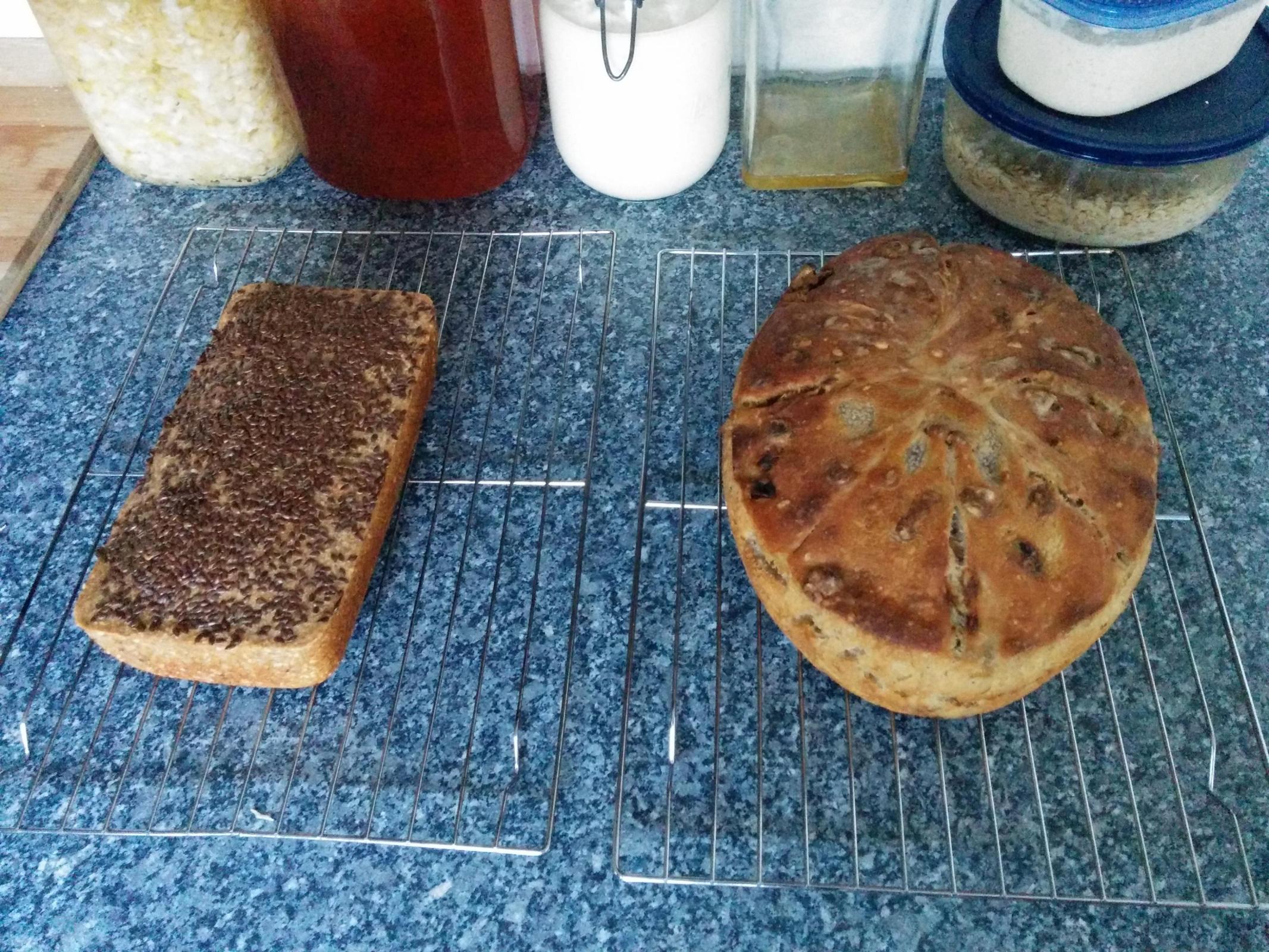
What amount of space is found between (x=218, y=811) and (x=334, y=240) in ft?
2.46

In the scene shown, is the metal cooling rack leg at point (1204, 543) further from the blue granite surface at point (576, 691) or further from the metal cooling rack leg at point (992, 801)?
the metal cooling rack leg at point (992, 801)

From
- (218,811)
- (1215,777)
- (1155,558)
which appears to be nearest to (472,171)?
(218,811)

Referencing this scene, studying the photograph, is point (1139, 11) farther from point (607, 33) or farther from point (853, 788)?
point (853, 788)

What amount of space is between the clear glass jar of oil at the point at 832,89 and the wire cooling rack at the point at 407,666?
1.00 ft

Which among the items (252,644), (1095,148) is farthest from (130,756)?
(1095,148)

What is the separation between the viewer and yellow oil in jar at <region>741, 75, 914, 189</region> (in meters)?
1.27

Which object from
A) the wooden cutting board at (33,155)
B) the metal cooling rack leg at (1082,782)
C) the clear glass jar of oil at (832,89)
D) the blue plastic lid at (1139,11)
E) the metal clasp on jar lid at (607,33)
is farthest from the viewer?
the wooden cutting board at (33,155)

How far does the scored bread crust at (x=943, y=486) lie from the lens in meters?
0.77

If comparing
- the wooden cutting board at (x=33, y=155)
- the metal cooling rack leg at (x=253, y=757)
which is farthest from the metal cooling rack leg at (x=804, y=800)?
the wooden cutting board at (x=33, y=155)

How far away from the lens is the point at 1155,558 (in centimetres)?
97

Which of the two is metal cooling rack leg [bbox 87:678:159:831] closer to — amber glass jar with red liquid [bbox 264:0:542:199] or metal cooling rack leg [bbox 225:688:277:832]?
metal cooling rack leg [bbox 225:688:277:832]

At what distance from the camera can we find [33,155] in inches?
54.6

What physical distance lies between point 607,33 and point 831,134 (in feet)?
1.19

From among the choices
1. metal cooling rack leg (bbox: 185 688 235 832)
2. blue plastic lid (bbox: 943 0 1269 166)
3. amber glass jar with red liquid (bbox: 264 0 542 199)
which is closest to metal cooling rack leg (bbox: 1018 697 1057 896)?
blue plastic lid (bbox: 943 0 1269 166)
